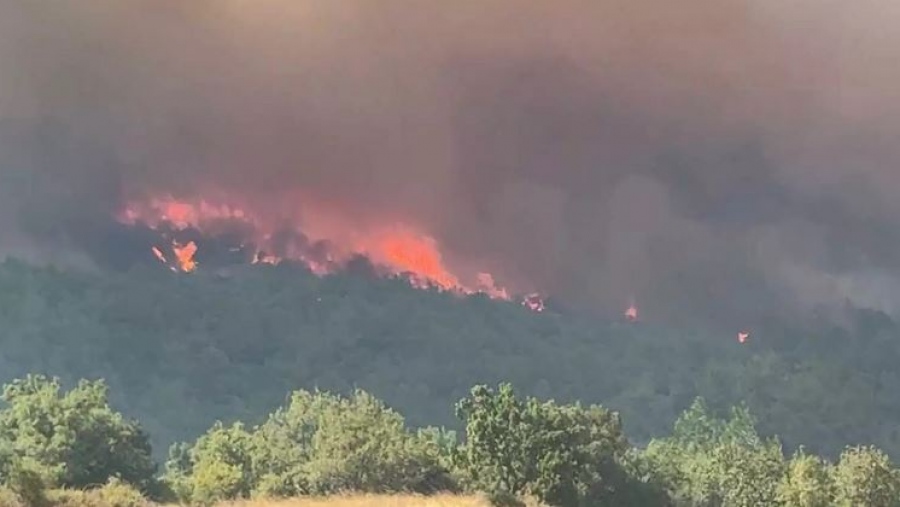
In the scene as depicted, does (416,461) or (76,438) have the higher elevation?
(76,438)

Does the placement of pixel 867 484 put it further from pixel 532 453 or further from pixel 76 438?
pixel 76 438

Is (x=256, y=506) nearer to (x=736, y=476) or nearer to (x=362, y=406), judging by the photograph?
(x=362, y=406)

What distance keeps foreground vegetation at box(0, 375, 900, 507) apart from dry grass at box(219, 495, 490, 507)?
8.07 meters

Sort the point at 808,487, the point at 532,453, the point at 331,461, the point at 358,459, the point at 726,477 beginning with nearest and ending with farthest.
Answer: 1. the point at 358,459
2. the point at 331,461
3. the point at 532,453
4. the point at 808,487
5. the point at 726,477

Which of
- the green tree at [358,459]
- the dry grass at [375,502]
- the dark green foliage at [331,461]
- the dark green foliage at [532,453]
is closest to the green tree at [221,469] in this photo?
the dark green foliage at [331,461]

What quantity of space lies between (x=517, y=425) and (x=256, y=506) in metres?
47.3

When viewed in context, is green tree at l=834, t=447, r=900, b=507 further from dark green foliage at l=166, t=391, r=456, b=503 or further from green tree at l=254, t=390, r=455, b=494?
green tree at l=254, t=390, r=455, b=494

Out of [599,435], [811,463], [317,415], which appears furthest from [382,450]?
[811,463]

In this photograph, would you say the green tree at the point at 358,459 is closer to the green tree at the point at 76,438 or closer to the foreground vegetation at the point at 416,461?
the foreground vegetation at the point at 416,461

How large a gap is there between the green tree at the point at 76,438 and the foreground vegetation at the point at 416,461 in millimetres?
158

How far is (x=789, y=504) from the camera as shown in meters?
108

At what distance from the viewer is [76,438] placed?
329ft

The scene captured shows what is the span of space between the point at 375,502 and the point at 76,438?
51912 millimetres

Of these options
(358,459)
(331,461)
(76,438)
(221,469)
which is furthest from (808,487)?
(76,438)
